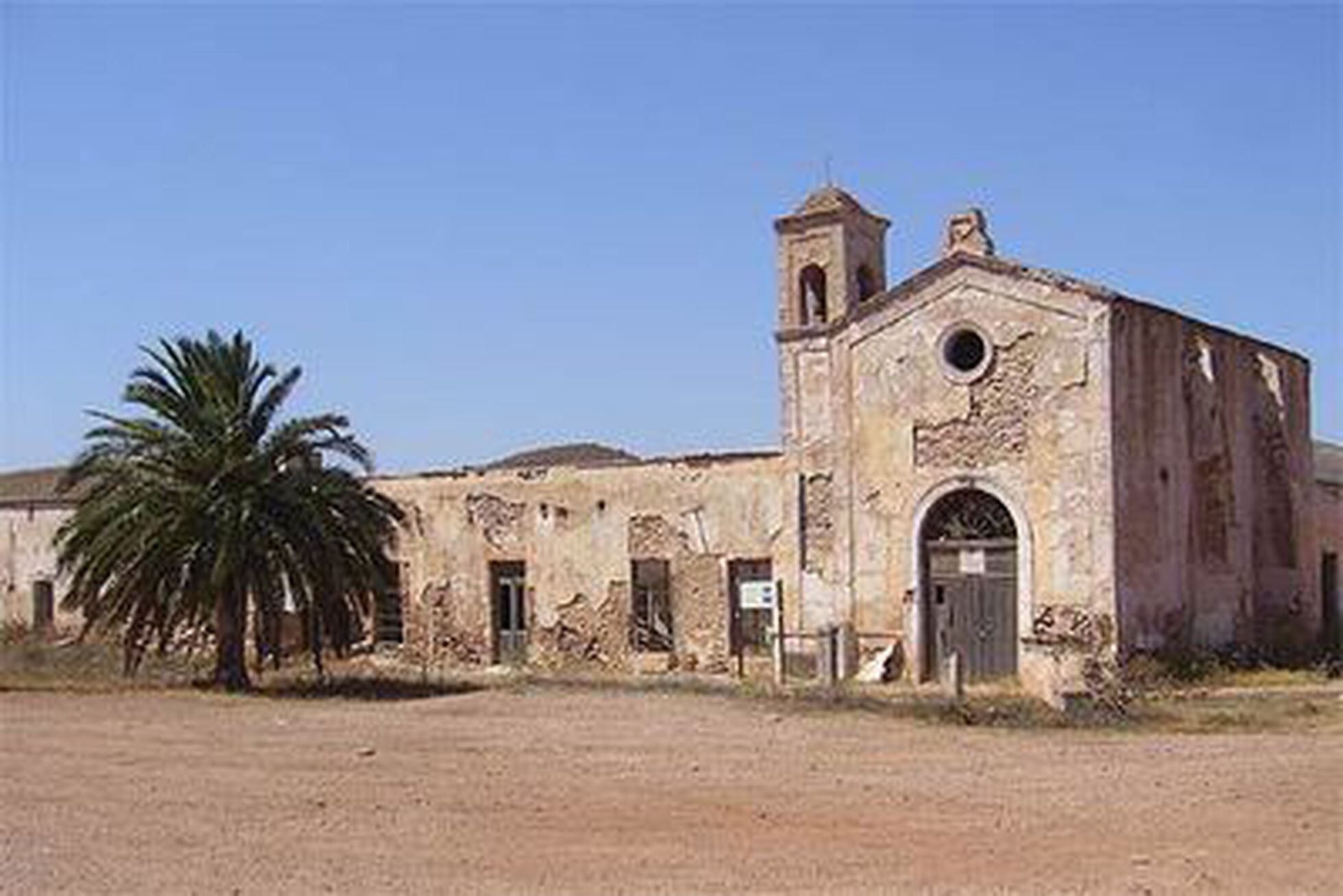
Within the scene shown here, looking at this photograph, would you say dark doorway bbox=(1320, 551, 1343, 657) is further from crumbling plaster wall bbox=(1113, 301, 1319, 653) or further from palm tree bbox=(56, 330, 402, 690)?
palm tree bbox=(56, 330, 402, 690)

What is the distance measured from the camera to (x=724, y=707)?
2225cm

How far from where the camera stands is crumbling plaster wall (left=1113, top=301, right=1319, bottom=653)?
1008 inches

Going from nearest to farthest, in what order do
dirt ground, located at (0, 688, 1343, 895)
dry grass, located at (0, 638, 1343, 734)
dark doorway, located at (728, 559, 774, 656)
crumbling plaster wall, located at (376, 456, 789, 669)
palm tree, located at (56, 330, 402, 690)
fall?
dirt ground, located at (0, 688, 1343, 895), dry grass, located at (0, 638, 1343, 734), palm tree, located at (56, 330, 402, 690), dark doorway, located at (728, 559, 774, 656), crumbling plaster wall, located at (376, 456, 789, 669)

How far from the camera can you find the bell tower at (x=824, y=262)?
2900cm

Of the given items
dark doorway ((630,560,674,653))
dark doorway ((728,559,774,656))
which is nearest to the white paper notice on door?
dark doorway ((728,559,774,656))

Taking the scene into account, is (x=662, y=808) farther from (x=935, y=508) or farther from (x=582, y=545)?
A: (x=582, y=545)

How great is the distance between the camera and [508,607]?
32.4 metres

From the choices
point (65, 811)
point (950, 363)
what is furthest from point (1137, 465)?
point (65, 811)

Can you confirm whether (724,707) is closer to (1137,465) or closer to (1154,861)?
(1137,465)

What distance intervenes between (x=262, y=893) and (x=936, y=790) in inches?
243

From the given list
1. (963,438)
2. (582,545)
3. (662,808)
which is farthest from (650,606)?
(662,808)

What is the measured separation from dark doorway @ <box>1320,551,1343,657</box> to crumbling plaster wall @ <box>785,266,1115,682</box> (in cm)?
781

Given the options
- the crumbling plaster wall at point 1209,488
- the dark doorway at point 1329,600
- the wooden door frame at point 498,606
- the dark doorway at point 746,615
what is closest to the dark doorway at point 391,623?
the wooden door frame at point 498,606

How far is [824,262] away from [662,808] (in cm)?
1702
